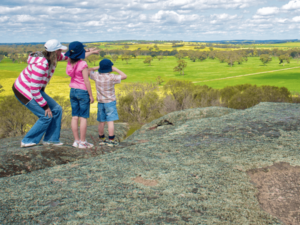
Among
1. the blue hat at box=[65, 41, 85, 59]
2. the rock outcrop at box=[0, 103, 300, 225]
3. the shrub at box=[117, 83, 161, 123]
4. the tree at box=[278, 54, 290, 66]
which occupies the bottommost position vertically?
the shrub at box=[117, 83, 161, 123]

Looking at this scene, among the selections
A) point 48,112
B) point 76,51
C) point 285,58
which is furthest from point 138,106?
point 285,58

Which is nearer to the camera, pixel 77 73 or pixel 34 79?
pixel 34 79

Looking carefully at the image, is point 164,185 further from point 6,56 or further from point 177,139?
point 6,56

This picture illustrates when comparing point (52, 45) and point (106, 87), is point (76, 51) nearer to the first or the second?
point (52, 45)

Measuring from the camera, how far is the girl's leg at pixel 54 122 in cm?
710

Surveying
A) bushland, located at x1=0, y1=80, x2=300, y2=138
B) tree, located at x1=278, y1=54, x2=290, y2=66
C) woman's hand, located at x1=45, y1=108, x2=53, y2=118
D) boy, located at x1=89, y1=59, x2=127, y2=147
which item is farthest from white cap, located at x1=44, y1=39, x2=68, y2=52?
tree, located at x1=278, y1=54, x2=290, y2=66

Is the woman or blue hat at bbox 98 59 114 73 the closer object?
the woman

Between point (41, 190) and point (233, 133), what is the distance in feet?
17.8

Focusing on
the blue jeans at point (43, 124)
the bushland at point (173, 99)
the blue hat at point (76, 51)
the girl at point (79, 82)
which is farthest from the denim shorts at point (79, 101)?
the bushland at point (173, 99)

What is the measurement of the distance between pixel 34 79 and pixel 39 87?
9.4 inches

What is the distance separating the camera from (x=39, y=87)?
255 inches

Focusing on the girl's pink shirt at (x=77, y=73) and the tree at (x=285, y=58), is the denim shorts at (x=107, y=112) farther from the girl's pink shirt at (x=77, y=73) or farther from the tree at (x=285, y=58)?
the tree at (x=285, y=58)

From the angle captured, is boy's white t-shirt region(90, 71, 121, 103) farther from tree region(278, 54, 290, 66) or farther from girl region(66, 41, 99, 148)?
tree region(278, 54, 290, 66)

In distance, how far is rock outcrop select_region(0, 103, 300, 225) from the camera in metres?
3.89
